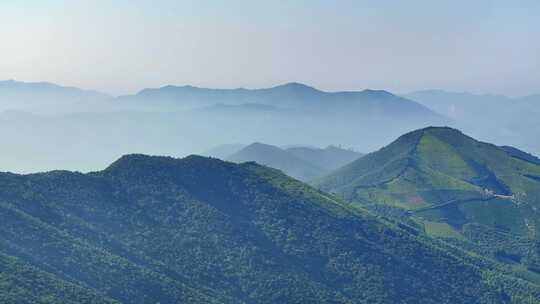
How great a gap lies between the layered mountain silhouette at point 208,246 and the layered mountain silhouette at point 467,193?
31.1 m

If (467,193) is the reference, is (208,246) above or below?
below

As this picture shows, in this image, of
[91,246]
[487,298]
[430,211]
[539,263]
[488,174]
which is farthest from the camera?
[488,174]

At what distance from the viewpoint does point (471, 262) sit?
112625mm

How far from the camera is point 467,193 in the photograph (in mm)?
164625

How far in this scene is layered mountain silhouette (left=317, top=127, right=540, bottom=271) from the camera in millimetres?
143625

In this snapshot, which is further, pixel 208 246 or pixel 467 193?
pixel 467 193

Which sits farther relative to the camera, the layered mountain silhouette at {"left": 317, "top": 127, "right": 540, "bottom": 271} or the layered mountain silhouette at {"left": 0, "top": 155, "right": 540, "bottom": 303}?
the layered mountain silhouette at {"left": 317, "top": 127, "right": 540, "bottom": 271}

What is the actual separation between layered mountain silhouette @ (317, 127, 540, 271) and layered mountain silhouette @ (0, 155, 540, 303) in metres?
31.1

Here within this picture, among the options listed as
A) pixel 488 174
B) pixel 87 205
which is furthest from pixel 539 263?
pixel 87 205

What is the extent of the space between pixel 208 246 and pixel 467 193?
102 meters

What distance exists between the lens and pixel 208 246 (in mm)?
91812

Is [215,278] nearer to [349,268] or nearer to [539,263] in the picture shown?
[349,268]

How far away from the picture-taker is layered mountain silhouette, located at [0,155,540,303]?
7344 centimetres

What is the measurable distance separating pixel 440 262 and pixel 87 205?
67.5 m
